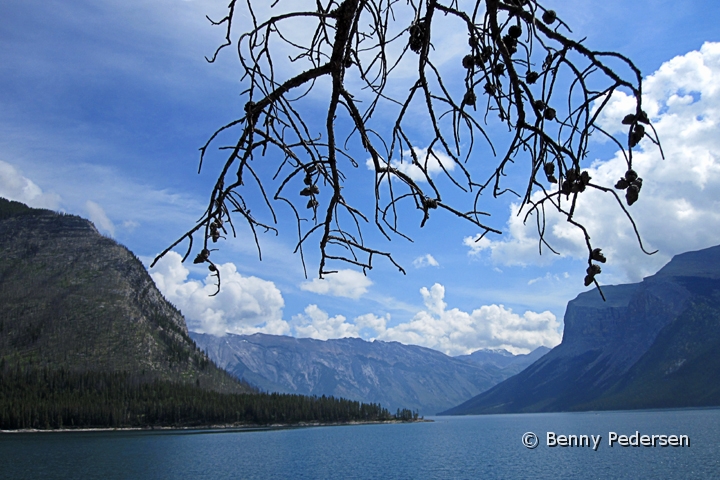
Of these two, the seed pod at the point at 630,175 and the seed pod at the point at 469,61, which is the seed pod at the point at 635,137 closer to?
the seed pod at the point at 630,175

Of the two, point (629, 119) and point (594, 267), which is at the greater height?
point (629, 119)

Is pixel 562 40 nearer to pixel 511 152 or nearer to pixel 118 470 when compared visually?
pixel 511 152

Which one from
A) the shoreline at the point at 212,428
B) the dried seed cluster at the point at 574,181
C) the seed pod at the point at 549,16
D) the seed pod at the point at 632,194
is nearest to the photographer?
the seed pod at the point at 632,194

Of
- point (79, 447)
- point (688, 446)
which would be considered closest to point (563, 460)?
point (688, 446)

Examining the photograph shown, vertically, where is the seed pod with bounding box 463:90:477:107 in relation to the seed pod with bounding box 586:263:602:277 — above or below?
above

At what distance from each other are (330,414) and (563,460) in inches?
4799

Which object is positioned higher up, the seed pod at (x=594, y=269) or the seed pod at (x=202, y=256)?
the seed pod at (x=202, y=256)

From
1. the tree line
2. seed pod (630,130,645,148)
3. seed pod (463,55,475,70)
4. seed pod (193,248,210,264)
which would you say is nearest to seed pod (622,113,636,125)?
seed pod (630,130,645,148)

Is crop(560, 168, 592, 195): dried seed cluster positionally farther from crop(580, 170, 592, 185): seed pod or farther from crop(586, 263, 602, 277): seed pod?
crop(586, 263, 602, 277): seed pod

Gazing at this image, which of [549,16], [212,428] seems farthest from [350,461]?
[212,428]

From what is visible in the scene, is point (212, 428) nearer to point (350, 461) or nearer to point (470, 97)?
point (350, 461)

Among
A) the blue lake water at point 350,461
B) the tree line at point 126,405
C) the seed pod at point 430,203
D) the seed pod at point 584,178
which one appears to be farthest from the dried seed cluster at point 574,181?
the tree line at point 126,405

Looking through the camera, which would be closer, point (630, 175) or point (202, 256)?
point (630, 175)

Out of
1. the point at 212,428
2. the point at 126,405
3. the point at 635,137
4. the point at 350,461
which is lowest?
the point at 212,428
